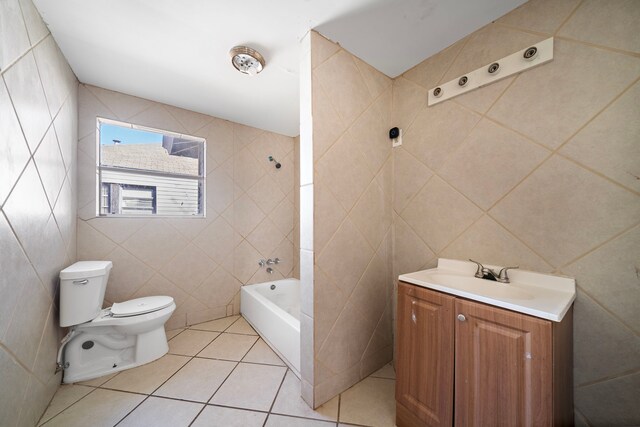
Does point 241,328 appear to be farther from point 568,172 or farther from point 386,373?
point 568,172

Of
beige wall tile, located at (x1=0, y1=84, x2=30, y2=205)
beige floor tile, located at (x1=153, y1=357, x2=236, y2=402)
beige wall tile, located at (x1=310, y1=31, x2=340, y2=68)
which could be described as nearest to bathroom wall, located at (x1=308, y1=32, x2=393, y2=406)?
beige wall tile, located at (x1=310, y1=31, x2=340, y2=68)

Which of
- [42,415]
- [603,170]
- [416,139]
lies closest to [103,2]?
[416,139]

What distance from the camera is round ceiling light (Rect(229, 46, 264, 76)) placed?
1.41 meters

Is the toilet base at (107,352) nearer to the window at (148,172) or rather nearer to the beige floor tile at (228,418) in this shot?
the beige floor tile at (228,418)

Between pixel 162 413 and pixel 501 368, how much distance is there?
67.6 inches

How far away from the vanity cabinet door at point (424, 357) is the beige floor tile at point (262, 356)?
0.96 meters

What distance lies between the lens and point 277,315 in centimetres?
180

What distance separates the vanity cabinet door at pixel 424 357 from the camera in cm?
97

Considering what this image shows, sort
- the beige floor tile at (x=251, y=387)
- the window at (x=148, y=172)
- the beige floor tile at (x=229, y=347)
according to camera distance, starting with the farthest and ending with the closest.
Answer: the window at (x=148, y=172) → the beige floor tile at (x=229, y=347) → the beige floor tile at (x=251, y=387)

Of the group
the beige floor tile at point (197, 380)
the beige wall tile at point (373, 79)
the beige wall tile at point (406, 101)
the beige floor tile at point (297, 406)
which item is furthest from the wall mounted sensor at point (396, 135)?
the beige floor tile at point (197, 380)

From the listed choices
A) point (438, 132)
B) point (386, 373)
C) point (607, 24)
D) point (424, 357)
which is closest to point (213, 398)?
point (386, 373)

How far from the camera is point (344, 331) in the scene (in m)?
1.42

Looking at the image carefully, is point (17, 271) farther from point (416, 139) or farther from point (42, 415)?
point (416, 139)

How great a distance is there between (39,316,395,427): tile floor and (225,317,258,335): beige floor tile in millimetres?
341
